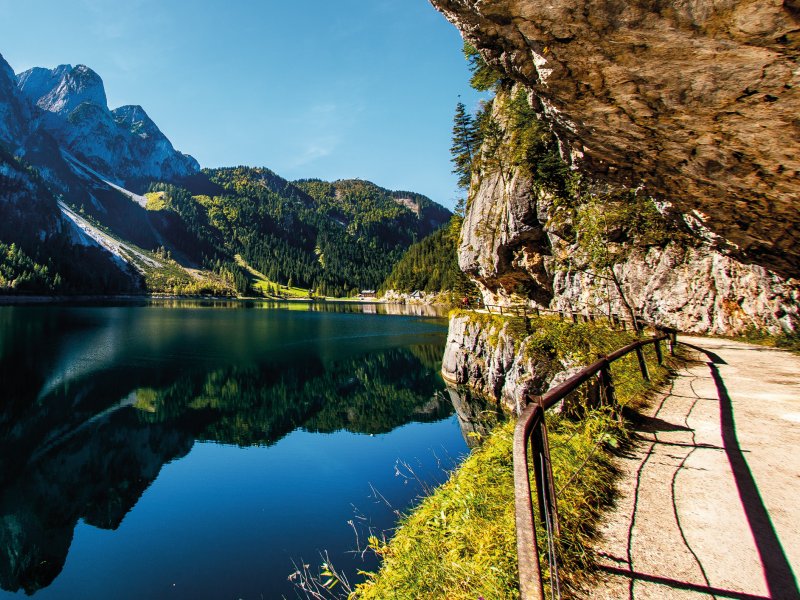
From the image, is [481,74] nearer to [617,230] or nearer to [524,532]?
[617,230]

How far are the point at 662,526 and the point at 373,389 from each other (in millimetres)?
31958

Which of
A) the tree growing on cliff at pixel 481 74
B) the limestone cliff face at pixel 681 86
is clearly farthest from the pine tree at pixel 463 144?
the limestone cliff face at pixel 681 86

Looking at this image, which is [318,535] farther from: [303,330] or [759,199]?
[303,330]

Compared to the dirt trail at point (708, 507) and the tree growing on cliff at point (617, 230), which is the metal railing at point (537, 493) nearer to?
the dirt trail at point (708, 507)

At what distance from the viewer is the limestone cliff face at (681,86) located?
330 inches

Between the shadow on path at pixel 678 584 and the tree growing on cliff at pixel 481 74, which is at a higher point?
the tree growing on cliff at pixel 481 74

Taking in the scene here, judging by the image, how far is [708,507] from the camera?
208 inches

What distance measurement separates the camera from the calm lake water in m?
13.1

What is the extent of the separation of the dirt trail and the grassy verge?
321mm

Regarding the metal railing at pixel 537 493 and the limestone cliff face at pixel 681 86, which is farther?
the limestone cliff face at pixel 681 86

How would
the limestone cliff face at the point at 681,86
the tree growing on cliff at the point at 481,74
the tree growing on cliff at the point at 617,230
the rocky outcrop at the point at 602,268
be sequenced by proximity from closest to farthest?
1. the limestone cliff face at the point at 681,86
2. the rocky outcrop at the point at 602,268
3. the tree growing on cliff at the point at 617,230
4. the tree growing on cliff at the point at 481,74

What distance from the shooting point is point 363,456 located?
73.8 feet

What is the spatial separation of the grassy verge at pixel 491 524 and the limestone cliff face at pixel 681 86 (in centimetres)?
787

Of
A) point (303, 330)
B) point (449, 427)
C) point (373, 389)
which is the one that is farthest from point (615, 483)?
point (303, 330)
